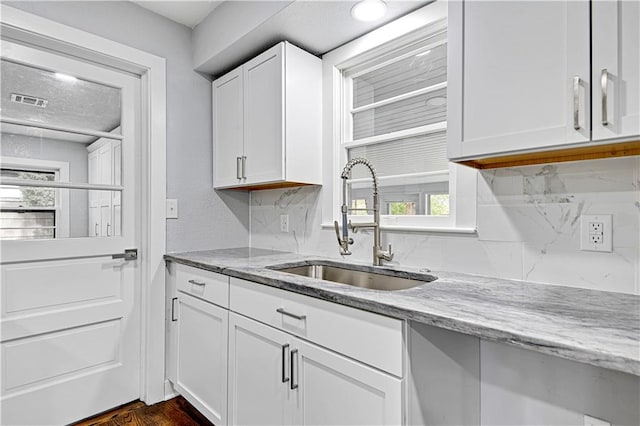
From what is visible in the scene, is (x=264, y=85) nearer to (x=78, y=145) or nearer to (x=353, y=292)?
(x=78, y=145)

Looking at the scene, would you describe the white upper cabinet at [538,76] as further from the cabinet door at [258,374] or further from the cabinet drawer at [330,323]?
the cabinet door at [258,374]

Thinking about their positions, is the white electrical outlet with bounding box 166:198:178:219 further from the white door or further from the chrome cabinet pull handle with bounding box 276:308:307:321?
the chrome cabinet pull handle with bounding box 276:308:307:321

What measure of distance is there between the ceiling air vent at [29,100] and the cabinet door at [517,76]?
2.06 metres

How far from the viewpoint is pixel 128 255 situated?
2.13m

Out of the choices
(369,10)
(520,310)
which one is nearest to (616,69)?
(520,310)

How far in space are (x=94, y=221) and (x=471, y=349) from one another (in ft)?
6.75

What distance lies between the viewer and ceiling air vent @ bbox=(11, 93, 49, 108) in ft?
5.93

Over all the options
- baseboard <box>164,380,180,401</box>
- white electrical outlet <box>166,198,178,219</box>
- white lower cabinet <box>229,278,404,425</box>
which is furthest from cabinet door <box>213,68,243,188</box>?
baseboard <box>164,380,180,401</box>

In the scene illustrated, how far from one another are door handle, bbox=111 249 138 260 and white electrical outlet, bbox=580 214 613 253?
2.26 m

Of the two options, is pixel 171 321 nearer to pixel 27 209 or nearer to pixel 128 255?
pixel 128 255

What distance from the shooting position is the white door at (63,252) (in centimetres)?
178

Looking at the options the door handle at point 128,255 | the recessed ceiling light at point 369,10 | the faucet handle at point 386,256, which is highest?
the recessed ceiling light at point 369,10

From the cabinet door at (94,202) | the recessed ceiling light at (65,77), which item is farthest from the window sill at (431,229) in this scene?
the recessed ceiling light at (65,77)

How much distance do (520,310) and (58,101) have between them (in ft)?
7.84
